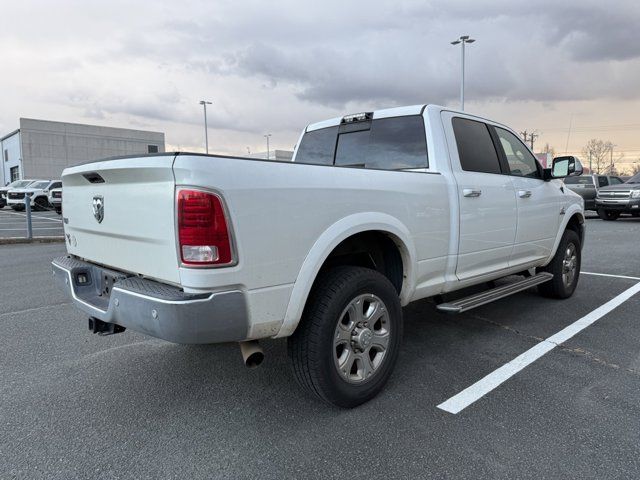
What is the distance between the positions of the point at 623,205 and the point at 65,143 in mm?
58509

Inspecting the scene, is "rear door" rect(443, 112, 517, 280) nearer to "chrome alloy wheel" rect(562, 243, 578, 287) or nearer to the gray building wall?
"chrome alloy wheel" rect(562, 243, 578, 287)

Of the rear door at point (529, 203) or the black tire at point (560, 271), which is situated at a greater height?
the rear door at point (529, 203)

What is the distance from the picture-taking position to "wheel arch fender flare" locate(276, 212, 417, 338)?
2.54 metres

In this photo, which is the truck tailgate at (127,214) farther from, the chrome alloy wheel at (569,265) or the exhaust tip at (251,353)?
the chrome alloy wheel at (569,265)

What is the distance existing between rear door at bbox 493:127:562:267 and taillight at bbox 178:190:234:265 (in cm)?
314

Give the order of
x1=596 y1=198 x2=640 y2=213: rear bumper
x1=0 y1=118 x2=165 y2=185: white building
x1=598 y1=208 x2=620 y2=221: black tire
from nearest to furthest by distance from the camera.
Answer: x1=596 y1=198 x2=640 y2=213: rear bumper, x1=598 y1=208 x2=620 y2=221: black tire, x1=0 y1=118 x2=165 y2=185: white building

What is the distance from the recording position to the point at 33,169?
5441cm

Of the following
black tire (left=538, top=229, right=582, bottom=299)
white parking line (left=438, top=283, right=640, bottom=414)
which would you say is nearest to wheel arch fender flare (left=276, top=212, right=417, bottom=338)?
white parking line (left=438, top=283, right=640, bottom=414)

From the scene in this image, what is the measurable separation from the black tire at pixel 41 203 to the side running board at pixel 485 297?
25.8m

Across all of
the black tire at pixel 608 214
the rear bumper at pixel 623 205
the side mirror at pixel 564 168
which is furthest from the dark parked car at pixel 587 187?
the side mirror at pixel 564 168

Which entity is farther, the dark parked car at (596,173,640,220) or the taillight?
the dark parked car at (596,173,640,220)

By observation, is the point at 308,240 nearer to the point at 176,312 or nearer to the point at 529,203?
the point at 176,312

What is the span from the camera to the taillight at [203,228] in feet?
7.24

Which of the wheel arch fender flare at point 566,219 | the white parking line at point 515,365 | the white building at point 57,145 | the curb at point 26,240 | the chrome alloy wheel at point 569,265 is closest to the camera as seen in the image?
the white parking line at point 515,365
